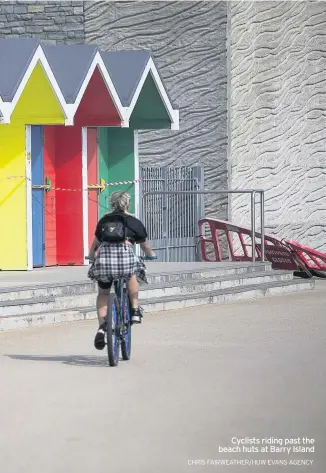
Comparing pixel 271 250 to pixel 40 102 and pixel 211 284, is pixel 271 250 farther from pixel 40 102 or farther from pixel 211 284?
pixel 40 102

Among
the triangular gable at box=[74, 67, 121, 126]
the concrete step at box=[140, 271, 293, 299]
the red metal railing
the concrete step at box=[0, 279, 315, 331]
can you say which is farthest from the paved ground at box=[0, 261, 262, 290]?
the triangular gable at box=[74, 67, 121, 126]

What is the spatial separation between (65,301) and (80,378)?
20.5 feet

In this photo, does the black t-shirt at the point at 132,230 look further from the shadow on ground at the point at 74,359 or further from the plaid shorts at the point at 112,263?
the shadow on ground at the point at 74,359

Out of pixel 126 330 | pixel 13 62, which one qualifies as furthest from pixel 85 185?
pixel 126 330

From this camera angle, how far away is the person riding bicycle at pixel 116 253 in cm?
1305

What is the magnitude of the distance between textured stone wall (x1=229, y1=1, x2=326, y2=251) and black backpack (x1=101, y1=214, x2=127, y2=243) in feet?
53.7

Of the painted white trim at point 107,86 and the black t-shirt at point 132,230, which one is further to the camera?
the painted white trim at point 107,86

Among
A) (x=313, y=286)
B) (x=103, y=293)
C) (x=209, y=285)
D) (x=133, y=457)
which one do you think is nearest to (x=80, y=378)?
(x=103, y=293)

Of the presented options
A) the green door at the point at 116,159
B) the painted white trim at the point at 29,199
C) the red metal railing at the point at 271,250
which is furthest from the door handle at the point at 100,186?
the red metal railing at the point at 271,250

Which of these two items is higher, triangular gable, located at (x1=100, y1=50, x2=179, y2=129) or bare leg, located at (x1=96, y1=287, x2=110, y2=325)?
triangular gable, located at (x1=100, y1=50, x2=179, y2=129)

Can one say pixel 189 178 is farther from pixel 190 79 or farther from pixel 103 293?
pixel 103 293

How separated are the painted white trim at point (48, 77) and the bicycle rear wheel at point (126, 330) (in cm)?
817

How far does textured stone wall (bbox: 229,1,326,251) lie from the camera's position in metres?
29.6

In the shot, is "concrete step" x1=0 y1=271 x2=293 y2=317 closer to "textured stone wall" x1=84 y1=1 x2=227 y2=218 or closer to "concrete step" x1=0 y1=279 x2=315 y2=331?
"concrete step" x1=0 y1=279 x2=315 y2=331
